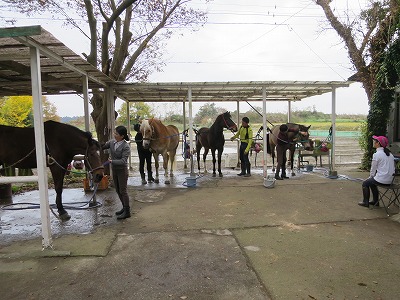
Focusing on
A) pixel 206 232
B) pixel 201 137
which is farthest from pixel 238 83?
pixel 206 232

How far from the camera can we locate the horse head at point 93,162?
5105 millimetres

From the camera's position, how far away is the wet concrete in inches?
115

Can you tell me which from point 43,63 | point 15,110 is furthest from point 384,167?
point 15,110

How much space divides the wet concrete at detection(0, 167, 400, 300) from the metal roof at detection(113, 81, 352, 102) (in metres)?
3.18

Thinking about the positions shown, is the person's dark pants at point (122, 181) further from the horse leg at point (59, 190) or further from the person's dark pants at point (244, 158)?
the person's dark pants at point (244, 158)

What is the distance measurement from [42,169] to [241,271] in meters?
2.83

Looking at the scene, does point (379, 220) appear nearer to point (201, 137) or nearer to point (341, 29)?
point (201, 137)

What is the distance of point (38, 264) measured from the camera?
3.52 metres

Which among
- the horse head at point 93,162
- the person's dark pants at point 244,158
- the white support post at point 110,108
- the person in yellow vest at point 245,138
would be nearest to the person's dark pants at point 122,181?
the horse head at point 93,162

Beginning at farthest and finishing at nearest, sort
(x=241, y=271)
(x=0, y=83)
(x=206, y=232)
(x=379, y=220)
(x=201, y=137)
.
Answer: (x=201, y=137) → (x=0, y=83) → (x=379, y=220) → (x=206, y=232) → (x=241, y=271)

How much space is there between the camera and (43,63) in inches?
199

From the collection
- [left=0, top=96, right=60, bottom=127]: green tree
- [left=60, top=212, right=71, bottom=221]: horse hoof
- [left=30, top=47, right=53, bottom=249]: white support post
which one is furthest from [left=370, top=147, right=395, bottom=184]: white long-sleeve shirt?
[left=0, top=96, right=60, bottom=127]: green tree

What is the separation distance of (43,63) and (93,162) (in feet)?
6.34

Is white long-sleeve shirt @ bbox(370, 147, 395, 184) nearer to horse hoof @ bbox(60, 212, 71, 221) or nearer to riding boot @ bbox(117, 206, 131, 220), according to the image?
riding boot @ bbox(117, 206, 131, 220)
